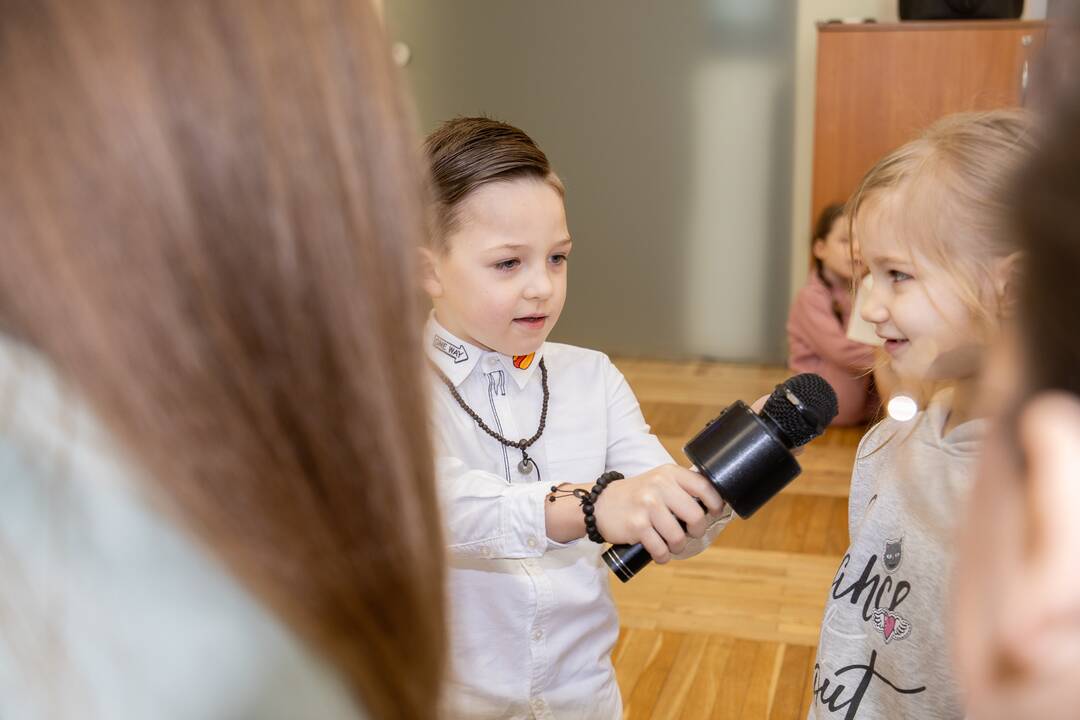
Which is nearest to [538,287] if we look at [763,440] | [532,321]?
[532,321]

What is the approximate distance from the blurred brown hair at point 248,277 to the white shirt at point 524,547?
2.38 ft

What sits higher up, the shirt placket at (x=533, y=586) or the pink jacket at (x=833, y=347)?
the shirt placket at (x=533, y=586)

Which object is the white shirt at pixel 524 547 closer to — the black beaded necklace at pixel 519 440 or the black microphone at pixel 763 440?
the black beaded necklace at pixel 519 440

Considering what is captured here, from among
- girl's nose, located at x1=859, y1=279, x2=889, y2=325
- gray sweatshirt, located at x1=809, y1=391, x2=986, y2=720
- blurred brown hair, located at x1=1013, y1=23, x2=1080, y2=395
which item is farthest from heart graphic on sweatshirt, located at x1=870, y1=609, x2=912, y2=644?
blurred brown hair, located at x1=1013, y1=23, x2=1080, y2=395

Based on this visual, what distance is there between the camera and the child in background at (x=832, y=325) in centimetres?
345

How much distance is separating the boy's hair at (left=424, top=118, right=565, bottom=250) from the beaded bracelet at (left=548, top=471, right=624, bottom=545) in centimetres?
36

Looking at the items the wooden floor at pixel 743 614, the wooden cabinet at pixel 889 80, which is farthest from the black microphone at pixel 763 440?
the wooden cabinet at pixel 889 80

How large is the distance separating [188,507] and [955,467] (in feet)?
2.78

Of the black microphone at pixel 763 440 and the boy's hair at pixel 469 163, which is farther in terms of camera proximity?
the boy's hair at pixel 469 163

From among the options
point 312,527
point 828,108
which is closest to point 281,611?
point 312,527

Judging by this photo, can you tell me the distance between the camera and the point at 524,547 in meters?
1.19

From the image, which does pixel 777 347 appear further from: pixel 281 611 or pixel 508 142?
pixel 281 611

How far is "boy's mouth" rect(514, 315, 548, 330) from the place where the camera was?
1270mm

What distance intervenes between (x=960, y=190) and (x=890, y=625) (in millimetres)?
458
